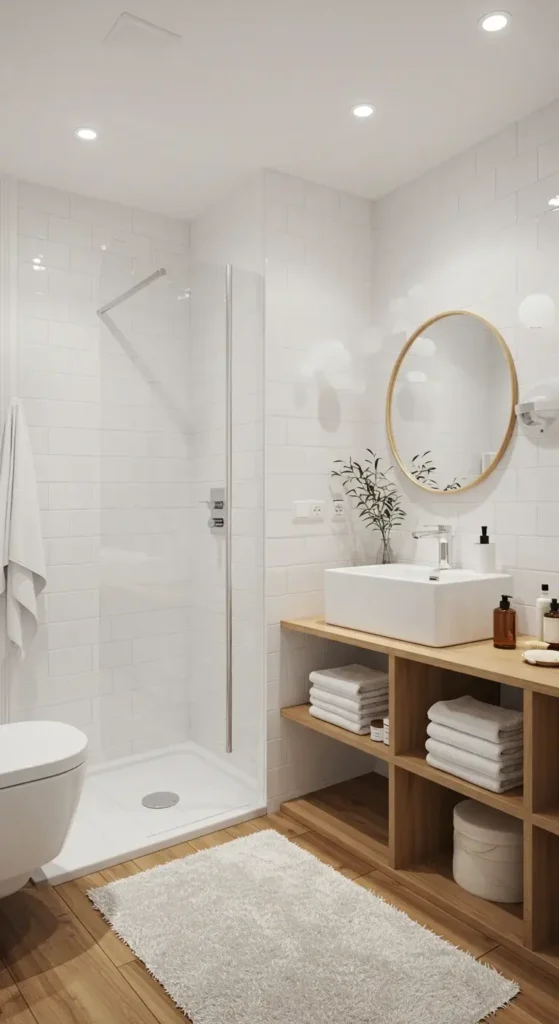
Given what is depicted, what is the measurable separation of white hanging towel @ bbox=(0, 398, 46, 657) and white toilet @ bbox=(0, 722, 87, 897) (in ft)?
2.59

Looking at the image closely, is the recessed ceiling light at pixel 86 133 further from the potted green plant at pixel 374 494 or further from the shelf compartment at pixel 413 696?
the shelf compartment at pixel 413 696

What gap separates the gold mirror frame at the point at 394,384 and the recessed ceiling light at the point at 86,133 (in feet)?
4.73

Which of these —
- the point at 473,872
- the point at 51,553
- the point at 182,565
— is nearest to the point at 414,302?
the point at 182,565

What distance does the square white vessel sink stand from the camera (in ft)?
7.47

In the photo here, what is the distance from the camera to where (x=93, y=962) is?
6.35ft

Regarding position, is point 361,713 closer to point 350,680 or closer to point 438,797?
point 350,680

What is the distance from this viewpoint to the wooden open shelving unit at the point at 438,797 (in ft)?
6.32

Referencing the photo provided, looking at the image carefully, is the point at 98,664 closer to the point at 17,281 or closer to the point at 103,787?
the point at 103,787

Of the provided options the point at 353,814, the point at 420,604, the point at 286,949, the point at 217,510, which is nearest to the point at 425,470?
the point at 420,604

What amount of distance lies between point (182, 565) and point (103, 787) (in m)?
0.96

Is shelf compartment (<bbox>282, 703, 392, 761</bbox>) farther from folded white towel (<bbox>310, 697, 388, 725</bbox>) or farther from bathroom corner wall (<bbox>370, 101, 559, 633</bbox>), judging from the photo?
bathroom corner wall (<bbox>370, 101, 559, 633</bbox>)

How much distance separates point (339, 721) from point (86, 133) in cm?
237

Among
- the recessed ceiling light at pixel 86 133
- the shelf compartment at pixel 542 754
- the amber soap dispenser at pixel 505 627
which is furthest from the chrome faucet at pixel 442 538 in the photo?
the recessed ceiling light at pixel 86 133

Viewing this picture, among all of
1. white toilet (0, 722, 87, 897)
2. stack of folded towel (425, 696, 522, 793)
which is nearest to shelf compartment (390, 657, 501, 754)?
stack of folded towel (425, 696, 522, 793)
